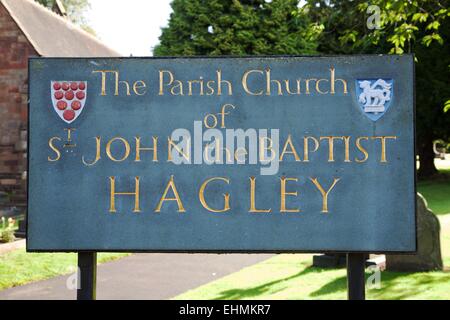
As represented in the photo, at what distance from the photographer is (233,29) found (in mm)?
27938

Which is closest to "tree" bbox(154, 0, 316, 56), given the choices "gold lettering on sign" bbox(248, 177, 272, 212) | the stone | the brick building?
the brick building

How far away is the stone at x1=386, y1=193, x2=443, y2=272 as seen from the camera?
9180mm

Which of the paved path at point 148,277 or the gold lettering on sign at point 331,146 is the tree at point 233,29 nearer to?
the paved path at point 148,277

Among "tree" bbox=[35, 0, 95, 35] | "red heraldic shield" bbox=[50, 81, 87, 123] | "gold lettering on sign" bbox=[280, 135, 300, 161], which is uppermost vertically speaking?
"tree" bbox=[35, 0, 95, 35]

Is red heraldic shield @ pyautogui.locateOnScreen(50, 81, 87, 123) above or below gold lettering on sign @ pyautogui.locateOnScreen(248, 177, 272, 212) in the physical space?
above

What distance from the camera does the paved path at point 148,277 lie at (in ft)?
29.3

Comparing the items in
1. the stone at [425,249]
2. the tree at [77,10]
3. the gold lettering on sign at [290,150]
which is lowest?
the stone at [425,249]

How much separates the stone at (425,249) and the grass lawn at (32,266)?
6076 millimetres

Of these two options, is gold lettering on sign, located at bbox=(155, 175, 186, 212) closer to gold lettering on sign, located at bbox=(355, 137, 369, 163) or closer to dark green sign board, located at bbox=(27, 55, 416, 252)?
dark green sign board, located at bbox=(27, 55, 416, 252)

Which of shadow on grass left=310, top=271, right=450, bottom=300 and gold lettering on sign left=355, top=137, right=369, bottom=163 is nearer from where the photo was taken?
gold lettering on sign left=355, top=137, right=369, bottom=163

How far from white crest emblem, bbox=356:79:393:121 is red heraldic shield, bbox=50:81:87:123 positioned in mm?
2275

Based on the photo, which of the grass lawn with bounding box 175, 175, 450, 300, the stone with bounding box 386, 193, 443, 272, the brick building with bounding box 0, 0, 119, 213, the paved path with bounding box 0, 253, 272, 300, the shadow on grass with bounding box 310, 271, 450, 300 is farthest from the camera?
the brick building with bounding box 0, 0, 119, 213

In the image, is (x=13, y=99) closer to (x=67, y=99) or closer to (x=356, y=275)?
(x=67, y=99)

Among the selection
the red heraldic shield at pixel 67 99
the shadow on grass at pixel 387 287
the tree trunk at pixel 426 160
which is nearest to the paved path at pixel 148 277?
the shadow on grass at pixel 387 287
